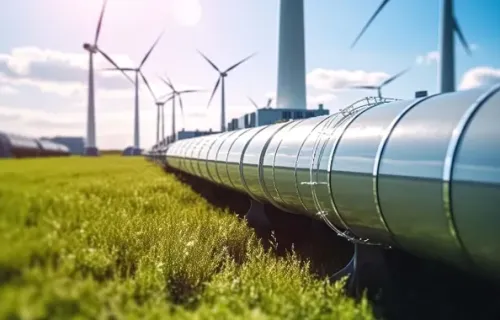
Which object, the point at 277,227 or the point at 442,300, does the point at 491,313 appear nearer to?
the point at 442,300

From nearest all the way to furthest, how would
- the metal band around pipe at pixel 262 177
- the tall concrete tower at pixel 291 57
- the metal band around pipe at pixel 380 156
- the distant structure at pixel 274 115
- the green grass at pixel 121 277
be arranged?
1. the green grass at pixel 121 277
2. the metal band around pipe at pixel 380 156
3. the metal band around pipe at pixel 262 177
4. the tall concrete tower at pixel 291 57
5. the distant structure at pixel 274 115

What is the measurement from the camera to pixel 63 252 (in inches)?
179

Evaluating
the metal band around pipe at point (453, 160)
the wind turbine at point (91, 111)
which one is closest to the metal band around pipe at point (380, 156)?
the metal band around pipe at point (453, 160)

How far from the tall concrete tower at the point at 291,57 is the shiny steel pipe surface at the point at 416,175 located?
3045cm

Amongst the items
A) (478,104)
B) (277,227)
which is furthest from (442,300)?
(277,227)

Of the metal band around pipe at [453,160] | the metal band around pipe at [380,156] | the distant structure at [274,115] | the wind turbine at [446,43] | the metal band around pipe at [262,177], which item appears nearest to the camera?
the metal band around pipe at [453,160]

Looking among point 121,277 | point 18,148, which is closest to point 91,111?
point 18,148

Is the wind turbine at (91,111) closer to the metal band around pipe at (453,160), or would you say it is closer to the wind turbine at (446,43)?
the wind turbine at (446,43)

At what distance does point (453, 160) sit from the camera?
527cm

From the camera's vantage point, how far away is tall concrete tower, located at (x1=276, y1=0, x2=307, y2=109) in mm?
38531

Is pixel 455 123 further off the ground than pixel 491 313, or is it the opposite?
pixel 455 123

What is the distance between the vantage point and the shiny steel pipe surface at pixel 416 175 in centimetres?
507

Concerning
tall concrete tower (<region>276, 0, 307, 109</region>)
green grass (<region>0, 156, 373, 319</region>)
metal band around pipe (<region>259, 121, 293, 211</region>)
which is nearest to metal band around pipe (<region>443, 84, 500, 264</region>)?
green grass (<region>0, 156, 373, 319</region>)

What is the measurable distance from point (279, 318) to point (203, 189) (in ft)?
61.9
